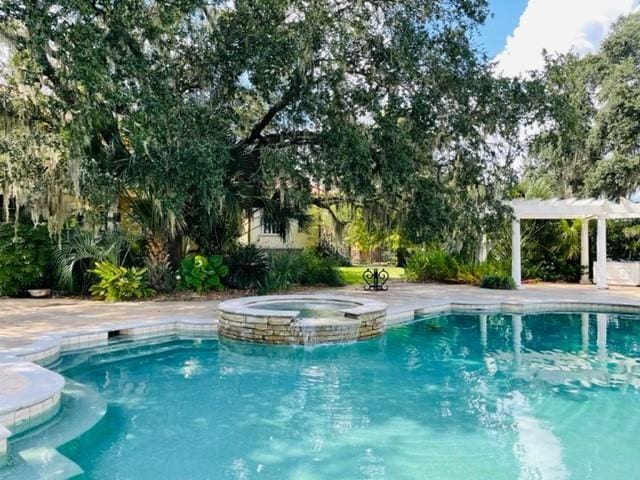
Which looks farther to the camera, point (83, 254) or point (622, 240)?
point (622, 240)

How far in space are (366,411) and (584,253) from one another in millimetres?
13457

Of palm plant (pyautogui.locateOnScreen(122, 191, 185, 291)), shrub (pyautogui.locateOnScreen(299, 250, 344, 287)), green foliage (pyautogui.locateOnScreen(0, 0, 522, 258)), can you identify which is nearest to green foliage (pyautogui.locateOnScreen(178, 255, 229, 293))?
palm plant (pyautogui.locateOnScreen(122, 191, 185, 291))

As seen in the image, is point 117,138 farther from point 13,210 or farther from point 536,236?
point 536,236

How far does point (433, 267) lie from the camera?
53.1 feet

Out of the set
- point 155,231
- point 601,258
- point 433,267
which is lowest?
point 433,267

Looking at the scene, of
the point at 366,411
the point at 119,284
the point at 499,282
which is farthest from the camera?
the point at 499,282

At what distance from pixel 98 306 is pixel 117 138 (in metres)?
3.44

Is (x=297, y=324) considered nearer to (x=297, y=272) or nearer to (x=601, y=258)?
(x=297, y=272)

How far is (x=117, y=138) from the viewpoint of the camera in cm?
1016

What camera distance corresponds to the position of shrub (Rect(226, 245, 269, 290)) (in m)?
12.5

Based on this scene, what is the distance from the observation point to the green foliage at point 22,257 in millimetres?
11242

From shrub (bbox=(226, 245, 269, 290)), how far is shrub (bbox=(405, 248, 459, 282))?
586 centimetres

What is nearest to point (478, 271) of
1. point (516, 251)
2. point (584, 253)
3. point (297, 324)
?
point (516, 251)

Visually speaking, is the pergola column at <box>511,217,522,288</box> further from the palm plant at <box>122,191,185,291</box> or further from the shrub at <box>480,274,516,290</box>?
the palm plant at <box>122,191,185,291</box>
